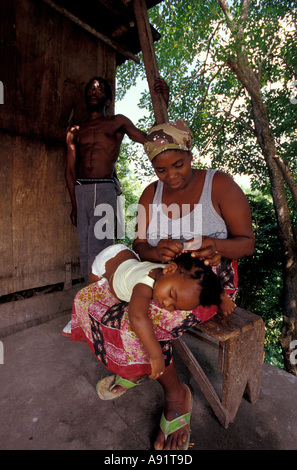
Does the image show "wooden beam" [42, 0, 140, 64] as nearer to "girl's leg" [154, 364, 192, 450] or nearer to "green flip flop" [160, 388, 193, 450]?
"girl's leg" [154, 364, 192, 450]

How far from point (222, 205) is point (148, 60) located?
155 centimetres

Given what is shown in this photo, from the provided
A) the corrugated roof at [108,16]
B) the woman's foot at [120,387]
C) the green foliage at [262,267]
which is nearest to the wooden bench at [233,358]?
the woman's foot at [120,387]

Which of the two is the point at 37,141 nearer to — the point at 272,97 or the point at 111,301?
the point at 111,301

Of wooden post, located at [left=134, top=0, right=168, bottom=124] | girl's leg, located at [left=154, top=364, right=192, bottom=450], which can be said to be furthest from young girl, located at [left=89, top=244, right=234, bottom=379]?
wooden post, located at [left=134, top=0, right=168, bottom=124]

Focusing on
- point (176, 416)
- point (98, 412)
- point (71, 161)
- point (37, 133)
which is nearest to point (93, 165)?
point (71, 161)

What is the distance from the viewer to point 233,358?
1498mm

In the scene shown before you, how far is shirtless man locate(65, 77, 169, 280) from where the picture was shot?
2768mm

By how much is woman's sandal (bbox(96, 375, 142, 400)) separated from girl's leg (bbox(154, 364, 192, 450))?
1.09ft

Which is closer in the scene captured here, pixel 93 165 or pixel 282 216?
pixel 93 165

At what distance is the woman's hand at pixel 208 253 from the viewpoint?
140 centimetres

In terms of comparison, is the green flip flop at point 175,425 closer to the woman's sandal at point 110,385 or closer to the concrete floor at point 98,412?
the concrete floor at point 98,412

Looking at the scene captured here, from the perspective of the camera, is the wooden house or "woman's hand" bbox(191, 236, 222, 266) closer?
"woman's hand" bbox(191, 236, 222, 266)

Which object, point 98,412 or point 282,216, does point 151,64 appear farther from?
point 282,216

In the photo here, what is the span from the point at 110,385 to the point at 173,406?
0.52 meters
